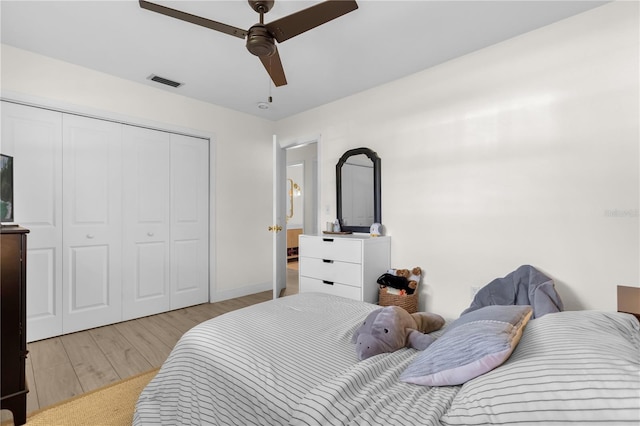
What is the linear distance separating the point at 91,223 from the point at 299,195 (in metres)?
4.82

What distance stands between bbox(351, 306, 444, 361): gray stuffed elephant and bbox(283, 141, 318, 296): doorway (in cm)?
379

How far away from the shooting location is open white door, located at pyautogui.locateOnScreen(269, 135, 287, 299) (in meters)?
3.43

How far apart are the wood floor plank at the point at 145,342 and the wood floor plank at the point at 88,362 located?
24cm

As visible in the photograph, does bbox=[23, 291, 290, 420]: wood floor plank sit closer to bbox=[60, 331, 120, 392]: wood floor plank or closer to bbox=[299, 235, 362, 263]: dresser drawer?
bbox=[60, 331, 120, 392]: wood floor plank

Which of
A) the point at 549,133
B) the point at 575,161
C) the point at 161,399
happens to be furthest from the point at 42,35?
the point at 575,161

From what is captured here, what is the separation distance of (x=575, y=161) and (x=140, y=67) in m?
3.66

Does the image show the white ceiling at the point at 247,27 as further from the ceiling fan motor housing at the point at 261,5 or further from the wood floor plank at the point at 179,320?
the wood floor plank at the point at 179,320

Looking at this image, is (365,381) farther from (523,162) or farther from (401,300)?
(523,162)

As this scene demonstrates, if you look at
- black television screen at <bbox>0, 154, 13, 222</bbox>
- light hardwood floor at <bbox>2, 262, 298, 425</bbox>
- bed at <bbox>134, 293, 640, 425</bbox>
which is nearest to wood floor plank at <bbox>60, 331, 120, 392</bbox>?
light hardwood floor at <bbox>2, 262, 298, 425</bbox>

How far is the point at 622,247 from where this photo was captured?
6.59 ft

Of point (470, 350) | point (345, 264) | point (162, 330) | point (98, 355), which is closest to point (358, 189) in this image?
point (345, 264)

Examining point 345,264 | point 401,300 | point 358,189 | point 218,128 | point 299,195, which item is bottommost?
point 401,300

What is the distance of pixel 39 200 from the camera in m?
2.71

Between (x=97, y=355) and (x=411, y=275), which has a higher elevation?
(x=411, y=275)
